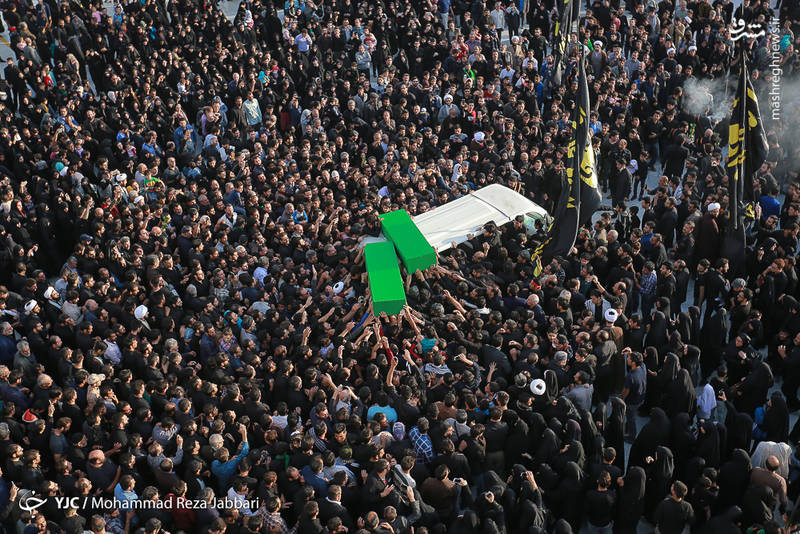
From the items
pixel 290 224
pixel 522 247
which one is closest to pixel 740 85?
pixel 522 247

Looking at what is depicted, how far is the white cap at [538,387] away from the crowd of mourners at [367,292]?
0.10ft

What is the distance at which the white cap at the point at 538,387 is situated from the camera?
30.4 ft

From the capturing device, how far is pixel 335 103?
16.2m

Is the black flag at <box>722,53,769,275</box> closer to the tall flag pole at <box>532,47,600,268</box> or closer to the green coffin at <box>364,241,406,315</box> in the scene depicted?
the tall flag pole at <box>532,47,600,268</box>

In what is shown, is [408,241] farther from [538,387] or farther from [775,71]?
[775,71]

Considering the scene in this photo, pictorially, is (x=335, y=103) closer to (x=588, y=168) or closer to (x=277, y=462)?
(x=588, y=168)

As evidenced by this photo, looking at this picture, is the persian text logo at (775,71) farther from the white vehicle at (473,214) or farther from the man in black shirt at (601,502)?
the man in black shirt at (601,502)

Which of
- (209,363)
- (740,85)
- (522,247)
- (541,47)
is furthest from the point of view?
(541,47)

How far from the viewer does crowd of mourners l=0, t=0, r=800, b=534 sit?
839 cm

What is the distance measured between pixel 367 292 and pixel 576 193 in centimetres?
319

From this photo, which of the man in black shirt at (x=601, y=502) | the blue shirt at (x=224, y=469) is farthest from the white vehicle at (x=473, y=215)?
the man in black shirt at (x=601, y=502)

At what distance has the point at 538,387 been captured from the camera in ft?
30.5

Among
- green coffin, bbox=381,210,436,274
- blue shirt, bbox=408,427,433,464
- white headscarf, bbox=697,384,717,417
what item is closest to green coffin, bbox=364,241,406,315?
green coffin, bbox=381,210,436,274

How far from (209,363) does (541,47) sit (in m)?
12.1
